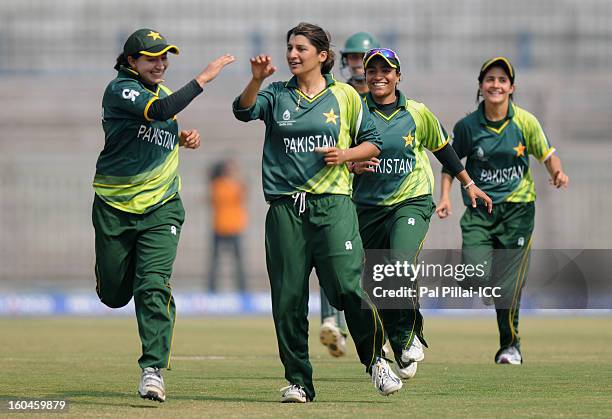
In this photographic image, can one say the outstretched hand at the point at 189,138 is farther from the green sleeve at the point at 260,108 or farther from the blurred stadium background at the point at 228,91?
the blurred stadium background at the point at 228,91

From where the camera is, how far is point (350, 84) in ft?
39.3

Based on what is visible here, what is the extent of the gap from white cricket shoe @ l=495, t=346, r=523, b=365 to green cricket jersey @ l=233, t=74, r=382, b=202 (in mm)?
3823

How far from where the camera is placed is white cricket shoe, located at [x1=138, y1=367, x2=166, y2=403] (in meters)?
8.01

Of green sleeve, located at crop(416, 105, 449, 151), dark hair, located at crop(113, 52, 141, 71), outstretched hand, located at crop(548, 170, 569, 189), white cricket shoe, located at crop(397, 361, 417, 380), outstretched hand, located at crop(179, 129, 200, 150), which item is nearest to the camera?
dark hair, located at crop(113, 52, 141, 71)

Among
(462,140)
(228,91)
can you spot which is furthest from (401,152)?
(228,91)

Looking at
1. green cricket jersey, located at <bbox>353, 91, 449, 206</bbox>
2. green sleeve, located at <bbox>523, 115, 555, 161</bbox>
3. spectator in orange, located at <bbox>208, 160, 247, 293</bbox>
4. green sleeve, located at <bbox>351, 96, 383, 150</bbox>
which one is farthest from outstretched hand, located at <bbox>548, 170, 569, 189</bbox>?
spectator in orange, located at <bbox>208, 160, 247, 293</bbox>

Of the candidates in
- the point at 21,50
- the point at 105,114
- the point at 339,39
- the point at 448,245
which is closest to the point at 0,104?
the point at 21,50

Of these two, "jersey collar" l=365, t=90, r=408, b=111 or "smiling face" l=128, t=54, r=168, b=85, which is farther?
"jersey collar" l=365, t=90, r=408, b=111

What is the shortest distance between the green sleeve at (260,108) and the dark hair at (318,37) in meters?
0.34

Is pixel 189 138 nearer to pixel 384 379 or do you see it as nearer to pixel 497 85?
pixel 384 379

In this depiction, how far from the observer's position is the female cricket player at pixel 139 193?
845cm

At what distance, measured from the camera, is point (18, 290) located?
25984 mm

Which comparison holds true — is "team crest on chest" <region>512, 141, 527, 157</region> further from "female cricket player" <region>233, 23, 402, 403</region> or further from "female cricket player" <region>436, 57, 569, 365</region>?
"female cricket player" <region>233, 23, 402, 403</region>

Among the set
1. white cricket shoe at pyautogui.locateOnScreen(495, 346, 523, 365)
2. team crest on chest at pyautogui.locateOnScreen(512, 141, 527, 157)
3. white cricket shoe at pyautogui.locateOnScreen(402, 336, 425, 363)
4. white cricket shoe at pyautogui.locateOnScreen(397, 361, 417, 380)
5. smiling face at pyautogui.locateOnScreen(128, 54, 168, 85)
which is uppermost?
smiling face at pyautogui.locateOnScreen(128, 54, 168, 85)
